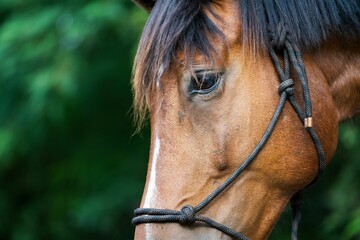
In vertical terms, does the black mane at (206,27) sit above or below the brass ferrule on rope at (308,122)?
above

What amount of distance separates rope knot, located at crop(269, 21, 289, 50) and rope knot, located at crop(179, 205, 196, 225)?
2.29ft

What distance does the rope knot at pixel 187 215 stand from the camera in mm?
2639

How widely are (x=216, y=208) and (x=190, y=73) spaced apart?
1.64 ft

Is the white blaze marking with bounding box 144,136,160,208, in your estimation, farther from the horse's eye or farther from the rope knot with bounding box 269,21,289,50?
the rope knot with bounding box 269,21,289,50

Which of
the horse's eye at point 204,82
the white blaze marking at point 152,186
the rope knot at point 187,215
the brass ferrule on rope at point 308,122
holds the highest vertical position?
the horse's eye at point 204,82

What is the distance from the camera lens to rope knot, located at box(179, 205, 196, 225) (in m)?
2.64

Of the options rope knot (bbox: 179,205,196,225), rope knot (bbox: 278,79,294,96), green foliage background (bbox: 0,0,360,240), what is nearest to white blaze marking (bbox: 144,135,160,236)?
rope knot (bbox: 179,205,196,225)

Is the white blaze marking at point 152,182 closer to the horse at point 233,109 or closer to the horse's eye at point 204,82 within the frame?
the horse at point 233,109

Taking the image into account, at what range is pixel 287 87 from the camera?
9.32ft

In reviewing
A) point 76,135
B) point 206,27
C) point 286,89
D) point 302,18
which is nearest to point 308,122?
point 286,89

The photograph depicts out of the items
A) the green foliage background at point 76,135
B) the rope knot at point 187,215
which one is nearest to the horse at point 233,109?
the rope knot at point 187,215

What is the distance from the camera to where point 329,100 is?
9.81 feet

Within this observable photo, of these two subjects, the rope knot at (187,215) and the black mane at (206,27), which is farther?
the black mane at (206,27)

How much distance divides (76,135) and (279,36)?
443cm
